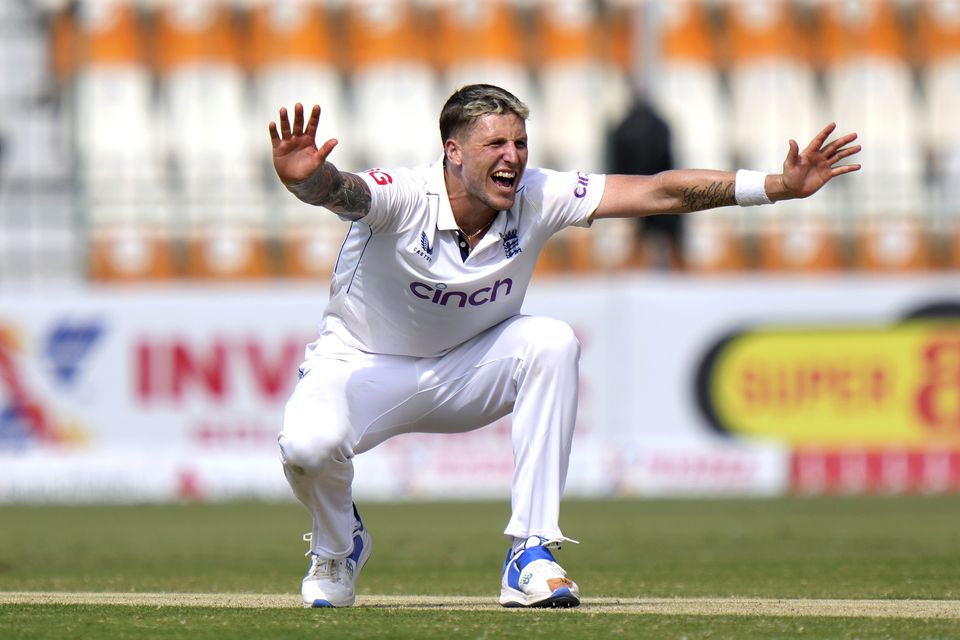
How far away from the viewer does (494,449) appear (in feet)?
47.1

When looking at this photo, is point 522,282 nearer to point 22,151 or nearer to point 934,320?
point 934,320

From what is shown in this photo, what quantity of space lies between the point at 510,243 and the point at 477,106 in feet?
1.68

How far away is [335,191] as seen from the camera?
562 cm

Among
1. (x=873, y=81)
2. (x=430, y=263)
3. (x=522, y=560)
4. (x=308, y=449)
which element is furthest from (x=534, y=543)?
(x=873, y=81)

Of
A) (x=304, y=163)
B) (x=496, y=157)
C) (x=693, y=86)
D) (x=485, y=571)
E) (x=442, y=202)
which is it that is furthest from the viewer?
(x=693, y=86)

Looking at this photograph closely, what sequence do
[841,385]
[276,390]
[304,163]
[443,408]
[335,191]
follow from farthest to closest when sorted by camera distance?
[276,390] < [841,385] < [443,408] < [335,191] < [304,163]

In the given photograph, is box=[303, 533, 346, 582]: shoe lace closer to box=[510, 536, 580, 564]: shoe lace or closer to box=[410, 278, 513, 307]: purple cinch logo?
box=[510, 536, 580, 564]: shoe lace

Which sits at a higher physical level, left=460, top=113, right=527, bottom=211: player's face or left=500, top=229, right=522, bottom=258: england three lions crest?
left=460, top=113, right=527, bottom=211: player's face

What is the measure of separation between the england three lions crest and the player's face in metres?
0.17

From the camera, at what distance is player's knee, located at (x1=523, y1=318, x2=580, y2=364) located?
603cm

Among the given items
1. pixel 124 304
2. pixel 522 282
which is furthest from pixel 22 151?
pixel 522 282

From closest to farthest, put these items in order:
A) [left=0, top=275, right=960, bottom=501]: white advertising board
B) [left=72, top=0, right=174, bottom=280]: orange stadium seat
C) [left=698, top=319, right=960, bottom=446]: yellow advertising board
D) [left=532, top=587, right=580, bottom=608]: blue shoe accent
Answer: [left=532, top=587, right=580, bottom=608]: blue shoe accent → [left=698, top=319, right=960, bottom=446]: yellow advertising board → [left=0, top=275, right=960, bottom=501]: white advertising board → [left=72, top=0, right=174, bottom=280]: orange stadium seat

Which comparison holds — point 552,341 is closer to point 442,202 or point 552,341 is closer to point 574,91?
point 442,202

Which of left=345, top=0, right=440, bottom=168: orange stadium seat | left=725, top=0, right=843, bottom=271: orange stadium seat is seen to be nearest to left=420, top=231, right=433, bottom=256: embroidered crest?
left=345, top=0, right=440, bottom=168: orange stadium seat
